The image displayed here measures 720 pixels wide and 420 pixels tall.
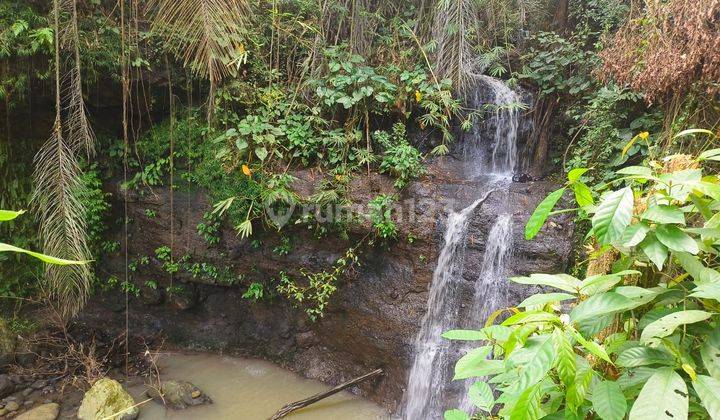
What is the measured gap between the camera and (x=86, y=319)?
5.48 meters

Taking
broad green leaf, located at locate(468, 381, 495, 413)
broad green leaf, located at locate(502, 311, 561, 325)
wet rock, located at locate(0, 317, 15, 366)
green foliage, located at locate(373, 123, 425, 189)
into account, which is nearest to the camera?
broad green leaf, located at locate(502, 311, 561, 325)

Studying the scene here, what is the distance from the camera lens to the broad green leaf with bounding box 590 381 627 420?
102 cm

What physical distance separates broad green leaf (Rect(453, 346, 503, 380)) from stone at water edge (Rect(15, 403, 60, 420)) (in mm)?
4777

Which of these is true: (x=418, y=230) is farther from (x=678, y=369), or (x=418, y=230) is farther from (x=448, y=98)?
(x=678, y=369)

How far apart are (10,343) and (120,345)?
3.91 ft

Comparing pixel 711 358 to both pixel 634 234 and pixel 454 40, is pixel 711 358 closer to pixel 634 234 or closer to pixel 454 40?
pixel 634 234

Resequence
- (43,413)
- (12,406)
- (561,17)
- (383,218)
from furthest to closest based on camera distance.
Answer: (561,17), (383,218), (12,406), (43,413)

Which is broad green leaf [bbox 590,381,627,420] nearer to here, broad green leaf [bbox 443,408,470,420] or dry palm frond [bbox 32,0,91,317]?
broad green leaf [bbox 443,408,470,420]

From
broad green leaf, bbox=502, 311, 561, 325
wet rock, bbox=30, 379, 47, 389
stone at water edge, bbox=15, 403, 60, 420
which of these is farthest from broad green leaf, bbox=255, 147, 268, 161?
broad green leaf, bbox=502, 311, 561, 325

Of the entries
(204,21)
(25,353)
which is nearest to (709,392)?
(204,21)

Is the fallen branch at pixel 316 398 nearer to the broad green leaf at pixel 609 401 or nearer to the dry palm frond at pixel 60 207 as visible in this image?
the dry palm frond at pixel 60 207

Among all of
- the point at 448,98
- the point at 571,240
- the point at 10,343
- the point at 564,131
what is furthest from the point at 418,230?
the point at 10,343

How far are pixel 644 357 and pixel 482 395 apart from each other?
49 cm

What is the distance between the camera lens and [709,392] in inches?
38.5
